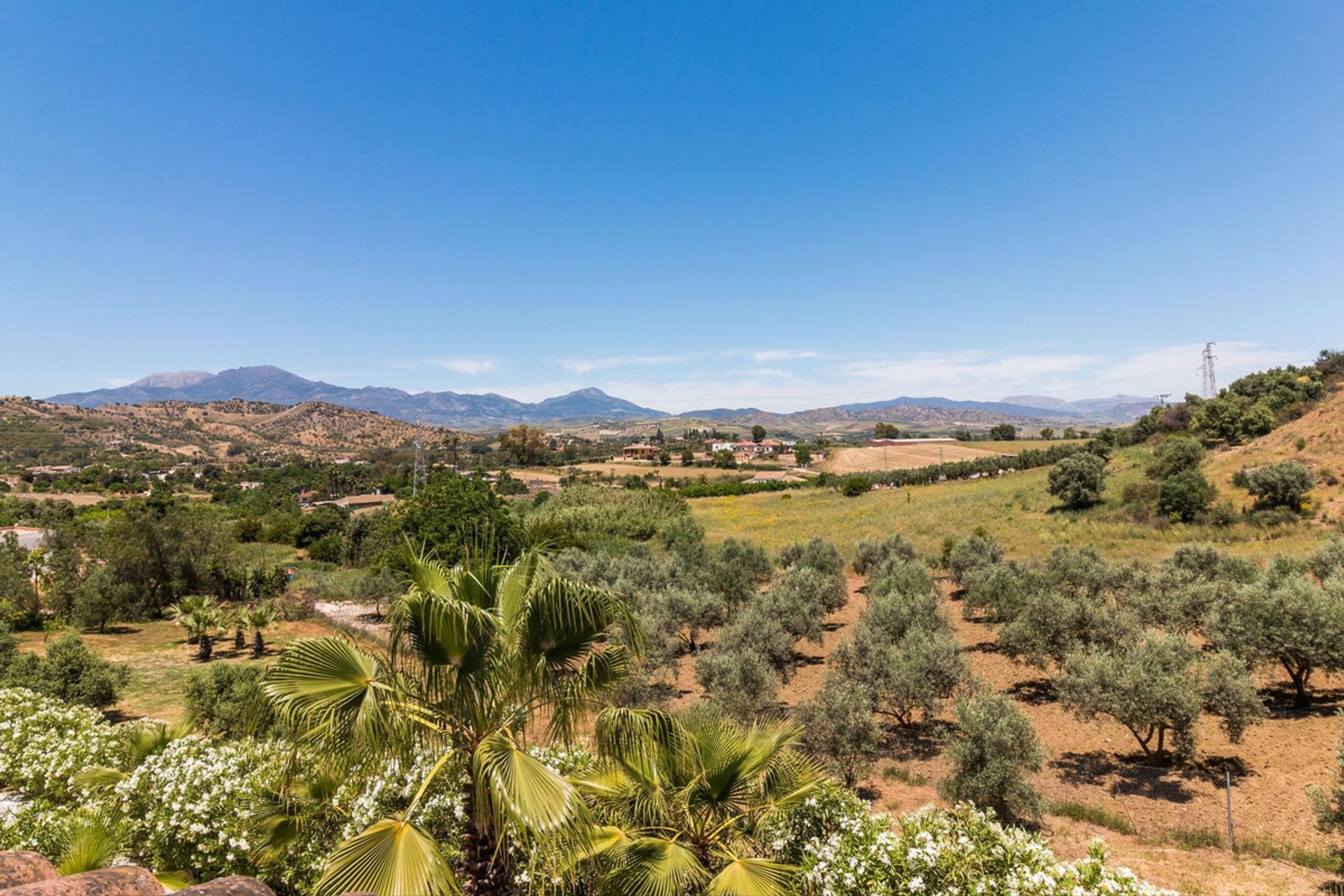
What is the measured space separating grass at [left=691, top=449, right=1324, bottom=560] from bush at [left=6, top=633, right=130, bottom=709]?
27954 mm

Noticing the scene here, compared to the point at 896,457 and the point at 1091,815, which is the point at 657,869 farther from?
the point at 896,457

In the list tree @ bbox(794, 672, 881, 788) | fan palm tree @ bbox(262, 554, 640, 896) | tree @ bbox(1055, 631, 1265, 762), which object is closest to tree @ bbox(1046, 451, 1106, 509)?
tree @ bbox(1055, 631, 1265, 762)

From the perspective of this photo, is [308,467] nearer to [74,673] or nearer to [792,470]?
[792,470]

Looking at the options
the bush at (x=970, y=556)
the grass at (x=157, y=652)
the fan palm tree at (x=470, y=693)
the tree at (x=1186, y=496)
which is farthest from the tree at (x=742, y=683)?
the tree at (x=1186, y=496)

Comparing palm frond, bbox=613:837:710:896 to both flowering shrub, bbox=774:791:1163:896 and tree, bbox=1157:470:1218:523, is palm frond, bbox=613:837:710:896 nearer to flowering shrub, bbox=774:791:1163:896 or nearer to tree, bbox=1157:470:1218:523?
flowering shrub, bbox=774:791:1163:896

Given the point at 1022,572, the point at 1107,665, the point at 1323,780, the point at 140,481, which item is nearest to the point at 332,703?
the point at 1107,665

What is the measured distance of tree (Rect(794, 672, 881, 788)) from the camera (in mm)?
9766

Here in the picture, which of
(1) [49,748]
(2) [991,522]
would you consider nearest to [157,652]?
(1) [49,748]

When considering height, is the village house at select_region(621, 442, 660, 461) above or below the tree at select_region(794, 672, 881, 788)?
below

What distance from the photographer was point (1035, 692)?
559 inches

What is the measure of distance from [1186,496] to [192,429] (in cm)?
20238

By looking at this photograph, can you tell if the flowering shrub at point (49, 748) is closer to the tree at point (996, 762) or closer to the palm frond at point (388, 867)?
the palm frond at point (388, 867)

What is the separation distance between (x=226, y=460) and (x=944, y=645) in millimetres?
157538

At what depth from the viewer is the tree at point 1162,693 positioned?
983 centimetres
